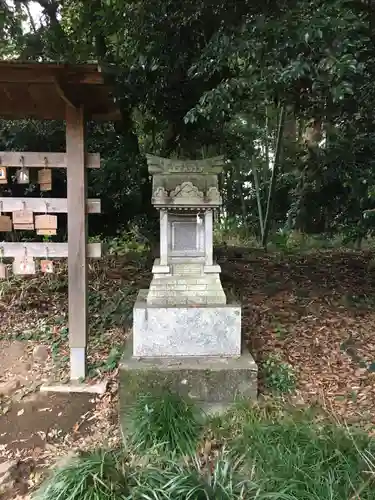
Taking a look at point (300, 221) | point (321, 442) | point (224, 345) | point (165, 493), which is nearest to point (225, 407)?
point (224, 345)

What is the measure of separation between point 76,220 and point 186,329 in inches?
56.9

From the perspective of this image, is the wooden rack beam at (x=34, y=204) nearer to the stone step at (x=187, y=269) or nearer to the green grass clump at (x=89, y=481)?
the stone step at (x=187, y=269)

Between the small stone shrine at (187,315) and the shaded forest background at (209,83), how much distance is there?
647 mm

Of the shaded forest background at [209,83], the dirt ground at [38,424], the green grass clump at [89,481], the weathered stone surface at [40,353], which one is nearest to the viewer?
the green grass clump at [89,481]

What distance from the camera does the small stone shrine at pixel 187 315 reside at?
157 inches

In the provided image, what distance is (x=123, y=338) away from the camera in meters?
5.20

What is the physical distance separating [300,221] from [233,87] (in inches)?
169

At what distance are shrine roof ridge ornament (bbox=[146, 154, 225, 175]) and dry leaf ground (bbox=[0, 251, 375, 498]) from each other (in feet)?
6.26

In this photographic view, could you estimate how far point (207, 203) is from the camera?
4.30 meters

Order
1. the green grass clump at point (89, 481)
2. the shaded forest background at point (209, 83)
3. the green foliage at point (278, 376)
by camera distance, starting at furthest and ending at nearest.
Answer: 1. the green foliage at point (278, 376)
2. the shaded forest background at point (209, 83)
3. the green grass clump at point (89, 481)

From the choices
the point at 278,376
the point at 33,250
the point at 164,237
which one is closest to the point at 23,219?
the point at 33,250

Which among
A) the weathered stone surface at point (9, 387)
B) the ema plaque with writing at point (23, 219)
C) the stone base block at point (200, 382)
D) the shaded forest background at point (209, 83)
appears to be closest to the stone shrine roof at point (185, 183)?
the shaded forest background at point (209, 83)

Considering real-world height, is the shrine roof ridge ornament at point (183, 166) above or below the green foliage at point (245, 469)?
above

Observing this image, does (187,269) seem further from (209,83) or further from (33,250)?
(209,83)
